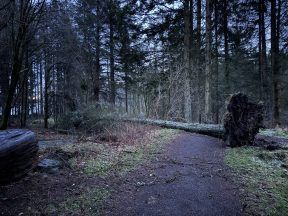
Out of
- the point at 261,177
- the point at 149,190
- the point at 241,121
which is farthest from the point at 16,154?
the point at 241,121

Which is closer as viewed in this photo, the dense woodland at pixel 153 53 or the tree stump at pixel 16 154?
the tree stump at pixel 16 154

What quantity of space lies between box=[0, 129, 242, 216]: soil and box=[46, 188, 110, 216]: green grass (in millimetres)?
110

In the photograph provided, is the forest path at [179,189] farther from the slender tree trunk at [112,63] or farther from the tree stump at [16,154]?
the slender tree trunk at [112,63]

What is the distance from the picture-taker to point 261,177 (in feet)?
16.0

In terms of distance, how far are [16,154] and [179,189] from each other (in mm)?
2818

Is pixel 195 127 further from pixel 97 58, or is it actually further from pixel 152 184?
pixel 97 58

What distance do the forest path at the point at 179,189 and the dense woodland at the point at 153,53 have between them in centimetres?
541

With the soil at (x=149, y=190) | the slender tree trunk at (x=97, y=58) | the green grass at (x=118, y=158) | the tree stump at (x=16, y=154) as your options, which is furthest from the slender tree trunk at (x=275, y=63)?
the tree stump at (x=16, y=154)

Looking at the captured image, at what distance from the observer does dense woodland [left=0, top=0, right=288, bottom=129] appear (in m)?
12.6

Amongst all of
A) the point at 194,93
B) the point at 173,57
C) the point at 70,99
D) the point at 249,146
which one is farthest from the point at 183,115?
the point at 70,99

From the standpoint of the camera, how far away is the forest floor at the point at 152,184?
11.8 feet

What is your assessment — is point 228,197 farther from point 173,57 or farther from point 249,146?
point 173,57

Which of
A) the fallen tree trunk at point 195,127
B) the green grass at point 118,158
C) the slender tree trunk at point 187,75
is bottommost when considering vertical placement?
the green grass at point 118,158

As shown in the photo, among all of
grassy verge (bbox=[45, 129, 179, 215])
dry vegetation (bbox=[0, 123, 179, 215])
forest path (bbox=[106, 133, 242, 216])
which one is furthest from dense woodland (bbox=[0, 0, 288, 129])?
forest path (bbox=[106, 133, 242, 216])
